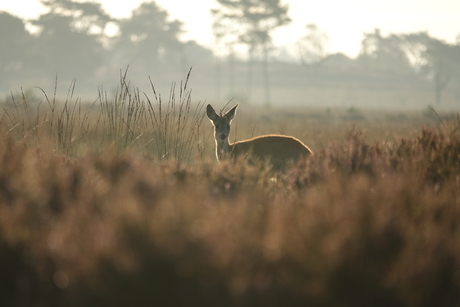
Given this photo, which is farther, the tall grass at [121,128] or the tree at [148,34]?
the tree at [148,34]

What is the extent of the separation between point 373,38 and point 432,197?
136m

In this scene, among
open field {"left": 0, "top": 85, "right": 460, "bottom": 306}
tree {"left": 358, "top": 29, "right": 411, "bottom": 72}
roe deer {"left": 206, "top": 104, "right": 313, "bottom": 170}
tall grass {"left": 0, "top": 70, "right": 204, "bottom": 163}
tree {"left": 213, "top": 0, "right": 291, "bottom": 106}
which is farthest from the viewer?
tree {"left": 358, "top": 29, "right": 411, "bottom": 72}

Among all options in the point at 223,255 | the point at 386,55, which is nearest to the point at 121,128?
the point at 223,255

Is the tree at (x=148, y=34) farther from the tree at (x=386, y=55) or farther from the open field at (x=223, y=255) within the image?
the open field at (x=223, y=255)

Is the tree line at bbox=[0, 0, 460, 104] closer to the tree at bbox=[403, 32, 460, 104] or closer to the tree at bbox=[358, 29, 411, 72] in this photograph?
the tree at bbox=[403, 32, 460, 104]

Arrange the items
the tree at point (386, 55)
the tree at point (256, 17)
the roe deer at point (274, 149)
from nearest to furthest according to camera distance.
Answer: the roe deer at point (274, 149) → the tree at point (256, 17) → the tree at point (386, 55)

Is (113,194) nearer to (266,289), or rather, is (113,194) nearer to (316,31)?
(266,289)

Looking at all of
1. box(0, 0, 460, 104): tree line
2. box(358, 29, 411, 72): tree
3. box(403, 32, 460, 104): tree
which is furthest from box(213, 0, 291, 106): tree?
box(358, 29, 411, 72): tree

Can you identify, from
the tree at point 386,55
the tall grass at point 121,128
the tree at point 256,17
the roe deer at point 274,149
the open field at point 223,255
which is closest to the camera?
the open field at point 223,255

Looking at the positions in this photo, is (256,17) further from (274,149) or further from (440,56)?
(274,149)

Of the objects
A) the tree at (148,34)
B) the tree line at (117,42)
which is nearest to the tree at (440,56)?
the tree line at (117,42)

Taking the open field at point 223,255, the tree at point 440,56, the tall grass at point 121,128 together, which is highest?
the tree at point 440,56

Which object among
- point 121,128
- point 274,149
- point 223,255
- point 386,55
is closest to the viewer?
point 223,255

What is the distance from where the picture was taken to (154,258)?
243cm
